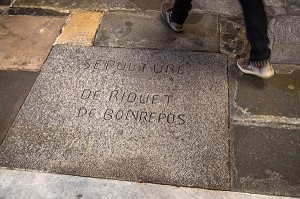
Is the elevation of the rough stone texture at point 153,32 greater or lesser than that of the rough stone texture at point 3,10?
lesser

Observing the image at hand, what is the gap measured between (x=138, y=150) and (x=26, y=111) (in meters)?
0.93

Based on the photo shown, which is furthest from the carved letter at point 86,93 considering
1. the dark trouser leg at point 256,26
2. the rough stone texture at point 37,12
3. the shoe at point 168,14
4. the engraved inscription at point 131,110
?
the dark trouser leg at point 256,26

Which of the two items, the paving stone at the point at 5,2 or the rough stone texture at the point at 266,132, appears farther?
the paving stone at the point at 5,2

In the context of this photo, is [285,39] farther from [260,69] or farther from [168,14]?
[168,14]

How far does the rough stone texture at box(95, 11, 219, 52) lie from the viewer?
304 centimetres

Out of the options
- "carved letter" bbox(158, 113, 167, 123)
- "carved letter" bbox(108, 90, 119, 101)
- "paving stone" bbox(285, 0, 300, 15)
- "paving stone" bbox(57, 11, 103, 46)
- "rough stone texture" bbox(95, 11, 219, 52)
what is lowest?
"carved letter" bbox(158, 113, 167, 123)

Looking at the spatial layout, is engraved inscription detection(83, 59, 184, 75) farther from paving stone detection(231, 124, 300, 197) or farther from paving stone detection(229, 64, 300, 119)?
paving stone detection(231, 124, 300, 197)

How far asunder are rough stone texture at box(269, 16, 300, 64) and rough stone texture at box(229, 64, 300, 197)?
0.12 m

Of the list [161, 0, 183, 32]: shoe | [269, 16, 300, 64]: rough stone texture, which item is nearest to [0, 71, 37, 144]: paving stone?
[161, 0, 183, 32]: shoe

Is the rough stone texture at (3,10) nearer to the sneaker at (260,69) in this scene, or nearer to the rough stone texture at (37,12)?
the rough stone texture at (37,12)

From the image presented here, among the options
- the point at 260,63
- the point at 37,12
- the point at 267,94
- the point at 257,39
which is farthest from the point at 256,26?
the point at 37,12

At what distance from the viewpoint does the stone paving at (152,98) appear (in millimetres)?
2139

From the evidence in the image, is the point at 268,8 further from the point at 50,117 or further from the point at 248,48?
the point at 50,117

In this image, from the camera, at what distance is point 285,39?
3086 mm
